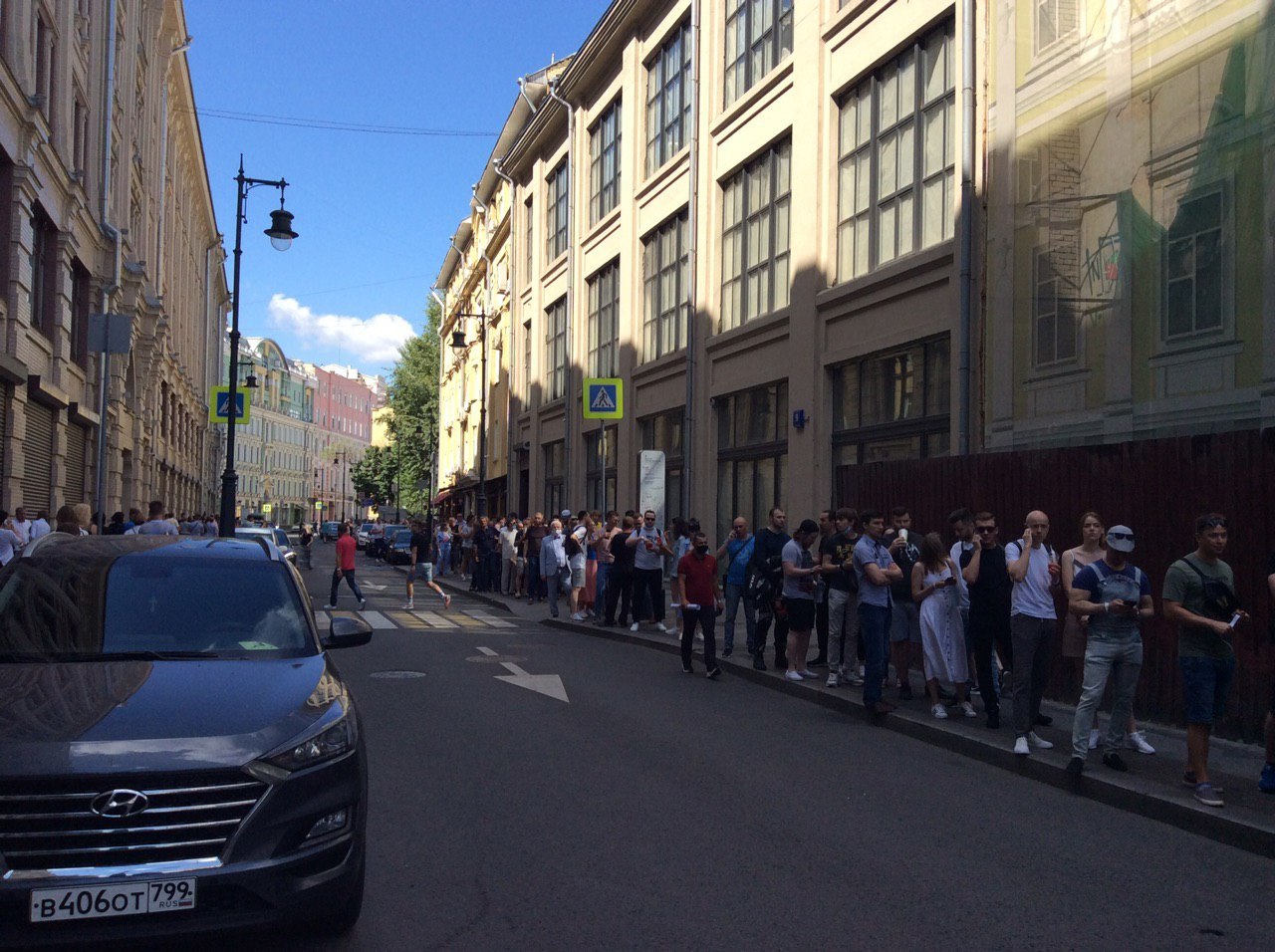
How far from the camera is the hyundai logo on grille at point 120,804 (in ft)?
13.4

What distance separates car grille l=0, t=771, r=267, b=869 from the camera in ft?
13.2

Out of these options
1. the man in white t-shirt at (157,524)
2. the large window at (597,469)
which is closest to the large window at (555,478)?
the large window at (597,469)

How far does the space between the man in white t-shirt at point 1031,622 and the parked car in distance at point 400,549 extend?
1703 inches

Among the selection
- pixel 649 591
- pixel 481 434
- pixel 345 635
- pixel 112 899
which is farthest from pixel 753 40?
pixel 481 434

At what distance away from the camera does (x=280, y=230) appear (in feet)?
87.1

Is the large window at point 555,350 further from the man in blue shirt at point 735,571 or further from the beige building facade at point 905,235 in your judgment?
the man in blue shirt at point 735,571

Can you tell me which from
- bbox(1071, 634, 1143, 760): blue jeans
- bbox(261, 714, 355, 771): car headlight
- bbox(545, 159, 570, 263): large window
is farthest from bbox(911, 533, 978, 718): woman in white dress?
bbox(545, 159, 570, 263): large window

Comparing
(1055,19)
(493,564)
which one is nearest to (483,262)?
(493,564)

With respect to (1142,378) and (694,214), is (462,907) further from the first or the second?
(694,214)

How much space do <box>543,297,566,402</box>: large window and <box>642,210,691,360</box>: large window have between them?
7.34 m

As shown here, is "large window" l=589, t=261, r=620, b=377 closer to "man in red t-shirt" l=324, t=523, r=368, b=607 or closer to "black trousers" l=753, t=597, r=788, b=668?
"man in red t-shirt" l=324, t=523, r=368, b=607

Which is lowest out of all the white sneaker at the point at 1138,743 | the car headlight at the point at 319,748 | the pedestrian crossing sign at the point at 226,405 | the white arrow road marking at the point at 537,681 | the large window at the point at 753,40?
the white arrow road marking at the point at 537,681

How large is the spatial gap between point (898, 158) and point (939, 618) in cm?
907

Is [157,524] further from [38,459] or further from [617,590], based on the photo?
[617,590]
